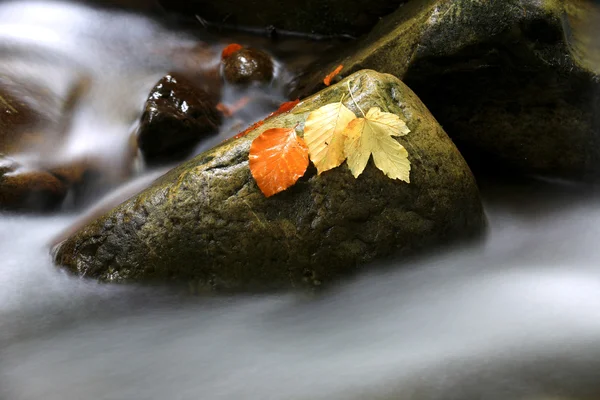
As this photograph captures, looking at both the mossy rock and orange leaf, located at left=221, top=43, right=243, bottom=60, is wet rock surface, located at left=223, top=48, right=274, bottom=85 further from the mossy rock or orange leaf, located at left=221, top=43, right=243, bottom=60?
the mossy rock

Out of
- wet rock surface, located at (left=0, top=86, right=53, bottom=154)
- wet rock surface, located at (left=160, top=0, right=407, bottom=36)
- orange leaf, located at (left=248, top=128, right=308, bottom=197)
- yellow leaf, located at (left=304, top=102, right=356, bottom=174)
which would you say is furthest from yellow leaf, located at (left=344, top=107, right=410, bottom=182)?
wet rock surface, located at (left=160, top=0, right=407, bottom=36)

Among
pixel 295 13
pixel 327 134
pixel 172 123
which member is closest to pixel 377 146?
pixel 327 134

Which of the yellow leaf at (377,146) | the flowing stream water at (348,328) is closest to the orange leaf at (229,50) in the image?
the flowing stream water at (348,328)

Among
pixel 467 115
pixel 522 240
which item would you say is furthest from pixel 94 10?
pixel 522 240

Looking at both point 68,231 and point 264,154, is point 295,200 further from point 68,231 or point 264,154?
point 68,231

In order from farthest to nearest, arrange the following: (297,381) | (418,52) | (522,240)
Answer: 1. (418,52)
2. (522,240)
3. (297,381)

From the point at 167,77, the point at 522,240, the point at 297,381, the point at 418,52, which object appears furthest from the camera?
the point at 167,77

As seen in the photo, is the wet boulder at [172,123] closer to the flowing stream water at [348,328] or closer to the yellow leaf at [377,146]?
the flowing stream water at [348,328]
